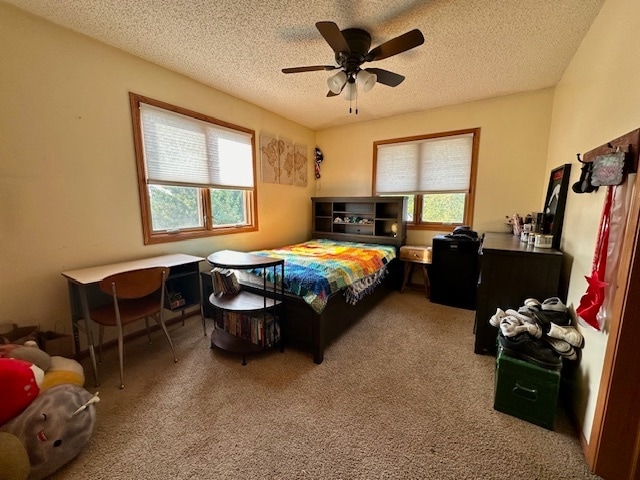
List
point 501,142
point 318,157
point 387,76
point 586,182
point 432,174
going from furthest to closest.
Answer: point 318,157
point 432,174
point 501,142
point 387,76
point 586,182

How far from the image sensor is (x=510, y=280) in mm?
2090

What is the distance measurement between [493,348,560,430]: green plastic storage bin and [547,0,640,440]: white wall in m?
0.15

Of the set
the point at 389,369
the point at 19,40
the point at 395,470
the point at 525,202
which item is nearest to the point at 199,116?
the point at 19,40

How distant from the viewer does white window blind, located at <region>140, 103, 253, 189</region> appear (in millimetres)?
2596

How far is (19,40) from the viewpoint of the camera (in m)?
1.84

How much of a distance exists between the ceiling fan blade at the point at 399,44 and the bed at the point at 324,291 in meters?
1.82

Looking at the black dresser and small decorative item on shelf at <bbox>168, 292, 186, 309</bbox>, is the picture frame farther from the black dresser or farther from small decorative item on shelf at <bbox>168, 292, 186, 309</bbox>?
small decorative item on shelf at <bbox>168, 292, 186, 309</bbox>

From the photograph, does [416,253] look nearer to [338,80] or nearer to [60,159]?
[338,80]

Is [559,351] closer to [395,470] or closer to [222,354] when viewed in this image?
[395,470]

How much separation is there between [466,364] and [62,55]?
161 inches

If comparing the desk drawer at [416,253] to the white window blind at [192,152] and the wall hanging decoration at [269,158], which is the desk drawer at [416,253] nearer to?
the wall hanging decoration at [269,158]

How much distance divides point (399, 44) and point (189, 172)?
2379mm

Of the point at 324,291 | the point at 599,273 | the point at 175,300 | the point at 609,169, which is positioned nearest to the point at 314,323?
the point at 324,291

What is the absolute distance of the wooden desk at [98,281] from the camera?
6.20 ft
